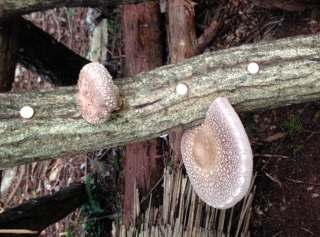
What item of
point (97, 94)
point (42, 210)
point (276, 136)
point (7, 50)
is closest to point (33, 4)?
point (7, 50)

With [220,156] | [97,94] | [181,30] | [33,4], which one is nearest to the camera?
[97,94]

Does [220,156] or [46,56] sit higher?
[46,56]

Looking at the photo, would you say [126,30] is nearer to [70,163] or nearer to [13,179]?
[70,163]

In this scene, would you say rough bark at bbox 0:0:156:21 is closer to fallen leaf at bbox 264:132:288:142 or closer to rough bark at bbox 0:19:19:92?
rough bark at bbox 0:19:19:92

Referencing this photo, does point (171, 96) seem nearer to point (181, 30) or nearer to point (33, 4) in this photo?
point (33, 4)

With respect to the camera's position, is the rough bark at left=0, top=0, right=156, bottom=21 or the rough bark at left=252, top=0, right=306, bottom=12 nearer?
the rough bark at left=0, top=0, right=156, bottom=21

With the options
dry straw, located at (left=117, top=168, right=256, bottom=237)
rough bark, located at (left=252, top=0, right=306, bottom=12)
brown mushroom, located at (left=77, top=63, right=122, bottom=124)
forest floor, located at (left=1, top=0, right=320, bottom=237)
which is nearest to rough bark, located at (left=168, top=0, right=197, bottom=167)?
forest floor, located at (left=1, top=0, right=320, bottom=237)
